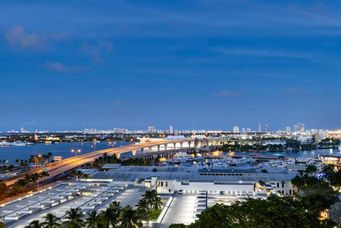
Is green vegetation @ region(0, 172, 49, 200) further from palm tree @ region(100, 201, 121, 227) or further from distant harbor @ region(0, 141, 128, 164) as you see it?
distant harbor @ region(0, 141, 128, 164)

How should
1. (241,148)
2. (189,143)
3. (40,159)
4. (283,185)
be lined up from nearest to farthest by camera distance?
(283,185)
(40,159)
(241,148)
(189,143)

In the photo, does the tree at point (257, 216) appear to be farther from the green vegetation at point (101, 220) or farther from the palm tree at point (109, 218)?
the palm tree at point (109, 218)

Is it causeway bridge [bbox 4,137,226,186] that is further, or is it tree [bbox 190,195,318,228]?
causeway bridge [bbox 4,137,226,186]

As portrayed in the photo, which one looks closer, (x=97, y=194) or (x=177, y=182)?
(x=97, y=194)

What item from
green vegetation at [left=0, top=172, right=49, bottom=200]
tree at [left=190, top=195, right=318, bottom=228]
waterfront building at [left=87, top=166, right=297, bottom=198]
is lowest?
green vegetation at [left=0, top=172, right=49, bottom=200]

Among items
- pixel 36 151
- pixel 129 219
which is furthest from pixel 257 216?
pixel 36 151

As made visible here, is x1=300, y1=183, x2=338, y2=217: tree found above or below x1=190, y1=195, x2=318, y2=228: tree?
below

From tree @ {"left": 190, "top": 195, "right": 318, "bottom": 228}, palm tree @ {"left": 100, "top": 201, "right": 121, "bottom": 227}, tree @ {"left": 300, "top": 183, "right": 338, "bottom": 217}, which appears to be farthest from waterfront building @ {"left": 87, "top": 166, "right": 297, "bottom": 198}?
tree @ {"left": 190, "top": 195, "right": 318, "bottom": 228}

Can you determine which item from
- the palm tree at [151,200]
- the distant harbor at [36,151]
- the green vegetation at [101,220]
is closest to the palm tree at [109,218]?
the green vegetation at [101,220]

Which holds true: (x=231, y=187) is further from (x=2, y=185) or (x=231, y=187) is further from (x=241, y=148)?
(x=241, y=148)

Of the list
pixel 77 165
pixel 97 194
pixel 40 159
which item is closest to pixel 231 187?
pixel 97 194

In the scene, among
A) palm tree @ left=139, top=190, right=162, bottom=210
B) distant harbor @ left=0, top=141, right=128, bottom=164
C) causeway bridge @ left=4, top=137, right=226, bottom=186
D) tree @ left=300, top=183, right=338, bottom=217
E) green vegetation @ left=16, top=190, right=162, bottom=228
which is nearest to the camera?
green vegetation @ left=16, top=190, right=162, bottom=228
